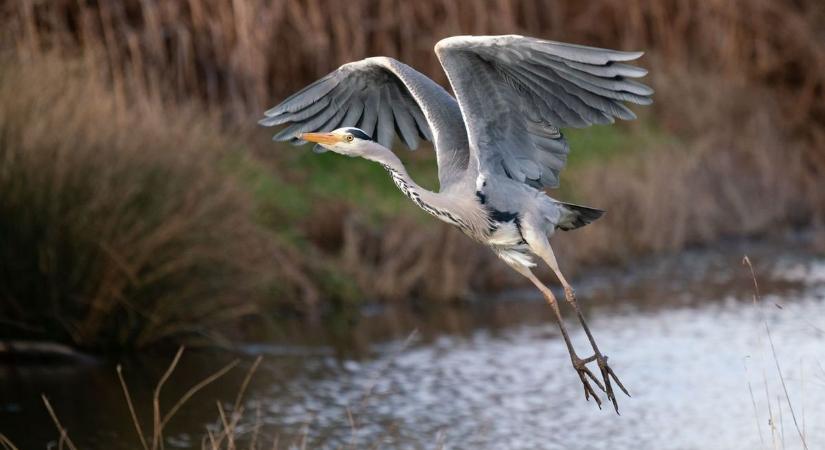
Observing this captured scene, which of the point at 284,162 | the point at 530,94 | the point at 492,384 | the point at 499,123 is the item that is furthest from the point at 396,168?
the point at 284,162

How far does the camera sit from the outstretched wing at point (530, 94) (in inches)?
222

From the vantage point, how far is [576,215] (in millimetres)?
6301

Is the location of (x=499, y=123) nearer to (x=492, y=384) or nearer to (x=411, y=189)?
(x=411, y=189)

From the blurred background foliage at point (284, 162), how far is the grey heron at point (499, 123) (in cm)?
230

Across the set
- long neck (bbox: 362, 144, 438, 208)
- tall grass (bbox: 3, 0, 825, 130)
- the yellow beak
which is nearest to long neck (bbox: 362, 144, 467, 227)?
long neck (bbox: 362, 144, 438, 208)

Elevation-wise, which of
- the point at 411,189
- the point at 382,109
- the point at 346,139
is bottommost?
the point at 411,189

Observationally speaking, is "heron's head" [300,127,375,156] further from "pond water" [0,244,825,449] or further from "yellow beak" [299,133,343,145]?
"pond water" [0,244,825,449]

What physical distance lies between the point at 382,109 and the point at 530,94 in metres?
0.98

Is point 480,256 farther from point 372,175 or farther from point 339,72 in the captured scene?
point 339,72

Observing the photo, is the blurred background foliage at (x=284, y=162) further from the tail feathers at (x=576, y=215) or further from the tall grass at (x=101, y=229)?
the tail feathers at (x=576, y=215)

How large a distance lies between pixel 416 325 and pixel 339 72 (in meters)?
3.87

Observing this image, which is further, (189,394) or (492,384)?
(492,384)

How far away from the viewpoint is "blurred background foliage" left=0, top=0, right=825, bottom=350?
853 cm

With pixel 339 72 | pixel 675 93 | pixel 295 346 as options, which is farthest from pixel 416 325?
pixel 675 93
